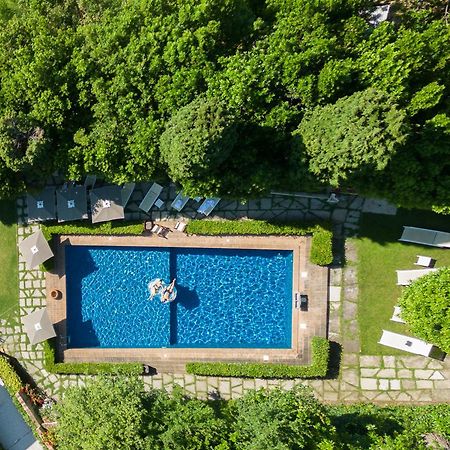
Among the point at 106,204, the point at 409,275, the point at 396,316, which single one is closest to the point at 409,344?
the point at 396,316

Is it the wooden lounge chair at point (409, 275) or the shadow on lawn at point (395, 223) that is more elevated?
the shadow on lawn at point (395, 223)

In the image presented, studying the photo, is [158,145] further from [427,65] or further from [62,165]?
[427,65]

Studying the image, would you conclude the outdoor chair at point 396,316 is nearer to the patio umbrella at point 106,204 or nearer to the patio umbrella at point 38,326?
the patio umbrella at point 106,204

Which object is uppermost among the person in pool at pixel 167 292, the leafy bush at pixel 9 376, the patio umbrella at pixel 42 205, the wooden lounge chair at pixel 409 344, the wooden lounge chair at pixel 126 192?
the wooden lounge chair at pixel 126 192

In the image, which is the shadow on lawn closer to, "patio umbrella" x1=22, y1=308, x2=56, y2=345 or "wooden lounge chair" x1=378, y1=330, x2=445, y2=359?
"wooden lounge chair" x1=378, y1=330, x2=445, y2=359

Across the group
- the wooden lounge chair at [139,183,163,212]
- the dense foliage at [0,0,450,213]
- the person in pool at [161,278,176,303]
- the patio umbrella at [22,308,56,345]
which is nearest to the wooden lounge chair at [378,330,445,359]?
the dense foliage at [0,0,450,213]

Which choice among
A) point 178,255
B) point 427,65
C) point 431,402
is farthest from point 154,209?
point 431,402

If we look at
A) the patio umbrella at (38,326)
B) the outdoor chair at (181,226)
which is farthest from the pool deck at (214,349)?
the patio umbrella at (38,326)
